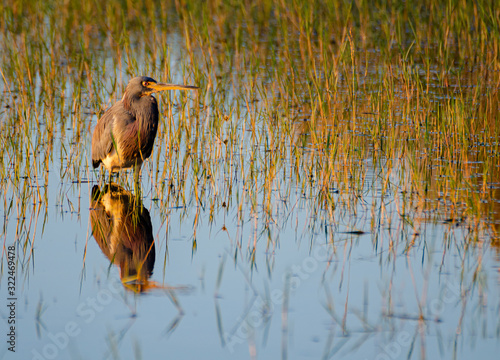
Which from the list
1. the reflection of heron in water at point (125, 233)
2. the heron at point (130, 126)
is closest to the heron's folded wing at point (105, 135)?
the heron at point (130, 126)

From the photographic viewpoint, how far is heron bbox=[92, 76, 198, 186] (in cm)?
614

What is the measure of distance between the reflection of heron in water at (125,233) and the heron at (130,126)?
1.09 ft

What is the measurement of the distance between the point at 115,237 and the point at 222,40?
7050 mm

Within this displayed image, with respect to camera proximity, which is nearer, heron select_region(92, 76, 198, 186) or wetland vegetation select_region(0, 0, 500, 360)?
wetland vegetation select_region(0, 0, 500, 360)

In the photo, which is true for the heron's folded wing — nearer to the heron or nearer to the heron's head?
the heron

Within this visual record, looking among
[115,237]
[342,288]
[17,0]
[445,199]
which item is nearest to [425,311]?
[342,288]

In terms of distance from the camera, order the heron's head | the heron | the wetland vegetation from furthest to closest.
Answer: the heron's head → the heron → the wetland vegetation

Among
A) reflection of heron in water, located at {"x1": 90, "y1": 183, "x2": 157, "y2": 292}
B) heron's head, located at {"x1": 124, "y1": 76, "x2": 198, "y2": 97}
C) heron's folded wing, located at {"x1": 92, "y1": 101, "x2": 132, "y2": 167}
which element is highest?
heron's head, located at {"x1": 124, "y1": 76, "x2": 198, "y2": 97}

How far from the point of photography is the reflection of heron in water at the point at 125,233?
422cm

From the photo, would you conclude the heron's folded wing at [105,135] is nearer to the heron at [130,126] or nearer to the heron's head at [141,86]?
the heron at [130,126]

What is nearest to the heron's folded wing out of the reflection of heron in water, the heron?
the heron

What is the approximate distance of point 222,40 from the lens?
11.4 m

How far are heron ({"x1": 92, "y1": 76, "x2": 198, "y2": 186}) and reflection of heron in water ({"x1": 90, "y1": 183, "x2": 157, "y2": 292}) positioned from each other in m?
0.33

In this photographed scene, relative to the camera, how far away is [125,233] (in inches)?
192
